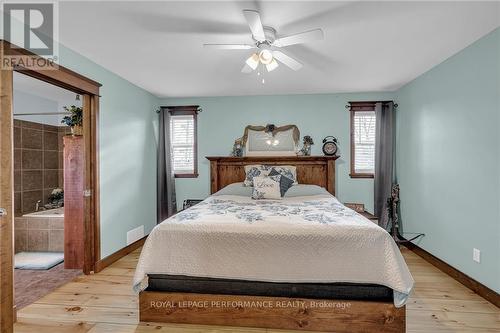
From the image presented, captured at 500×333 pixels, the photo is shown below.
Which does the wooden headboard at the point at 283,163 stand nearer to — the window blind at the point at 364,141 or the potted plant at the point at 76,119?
the window blind at the point at 364,141

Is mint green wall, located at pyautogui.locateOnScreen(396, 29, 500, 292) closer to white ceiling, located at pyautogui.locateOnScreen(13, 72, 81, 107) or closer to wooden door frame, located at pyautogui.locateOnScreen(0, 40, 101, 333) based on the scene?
wooden door frame, located at pyautogui.locateOnScreen(0, 40, 101, 333)

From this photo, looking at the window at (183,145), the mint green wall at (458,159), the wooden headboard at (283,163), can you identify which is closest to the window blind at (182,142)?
the window at (183,145)

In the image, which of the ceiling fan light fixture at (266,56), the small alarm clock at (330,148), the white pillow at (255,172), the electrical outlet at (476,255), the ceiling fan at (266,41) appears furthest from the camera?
the small alarm clock at (330,148)

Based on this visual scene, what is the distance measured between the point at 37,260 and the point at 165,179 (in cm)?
197

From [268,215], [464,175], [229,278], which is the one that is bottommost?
[229,278]

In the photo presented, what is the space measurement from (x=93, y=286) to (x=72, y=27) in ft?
8.17

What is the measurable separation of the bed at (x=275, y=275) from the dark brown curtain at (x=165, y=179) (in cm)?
244

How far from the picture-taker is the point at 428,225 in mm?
3422

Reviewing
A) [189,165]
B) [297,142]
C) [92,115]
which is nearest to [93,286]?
[92,115]

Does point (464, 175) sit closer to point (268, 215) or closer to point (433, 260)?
point (433, 260)

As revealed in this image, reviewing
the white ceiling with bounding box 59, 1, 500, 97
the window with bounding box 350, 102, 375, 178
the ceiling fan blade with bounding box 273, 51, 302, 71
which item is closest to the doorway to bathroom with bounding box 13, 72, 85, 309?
the white ceiling with bounding box 59, 1, 500, 97

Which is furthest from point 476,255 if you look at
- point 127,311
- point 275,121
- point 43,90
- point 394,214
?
point 43,90

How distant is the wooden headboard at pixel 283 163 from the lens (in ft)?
13.7

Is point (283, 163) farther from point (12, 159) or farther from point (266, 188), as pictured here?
point (12, 159)
